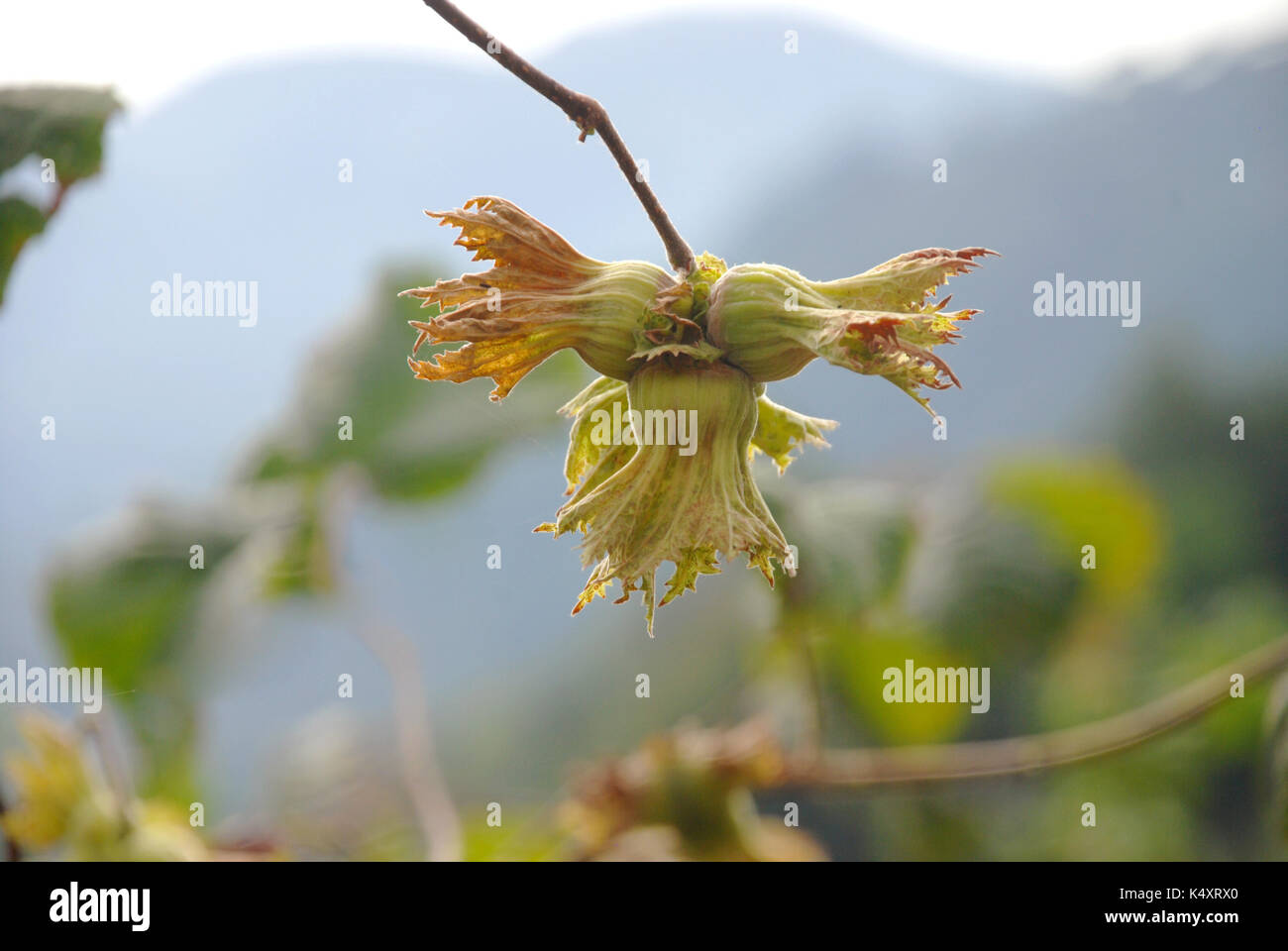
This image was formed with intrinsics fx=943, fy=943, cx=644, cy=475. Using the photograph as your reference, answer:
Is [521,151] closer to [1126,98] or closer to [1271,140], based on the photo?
[1271,140]

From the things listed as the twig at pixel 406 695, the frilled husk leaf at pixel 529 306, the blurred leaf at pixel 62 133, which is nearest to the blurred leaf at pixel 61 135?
the blurred leaf at pixel 62 133

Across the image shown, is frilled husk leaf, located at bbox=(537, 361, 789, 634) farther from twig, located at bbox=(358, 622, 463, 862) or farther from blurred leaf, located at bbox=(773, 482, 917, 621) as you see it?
twig, located at bbox=(358, 622, 463, 862)

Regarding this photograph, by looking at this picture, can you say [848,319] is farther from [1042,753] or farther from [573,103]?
[1042,753]

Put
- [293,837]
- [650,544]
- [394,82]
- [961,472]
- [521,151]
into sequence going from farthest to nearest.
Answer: [394,82]
[521,151]
[961,472]
[293,837]
[650,544]

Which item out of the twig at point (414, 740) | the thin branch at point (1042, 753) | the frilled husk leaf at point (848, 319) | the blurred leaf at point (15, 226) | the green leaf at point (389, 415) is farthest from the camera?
the green leaf at point (389, 415)

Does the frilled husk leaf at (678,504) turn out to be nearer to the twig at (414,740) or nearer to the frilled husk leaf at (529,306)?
the frilled husk leaf at (529,306)

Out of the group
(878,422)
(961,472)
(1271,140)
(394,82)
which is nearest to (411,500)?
(961,472)
